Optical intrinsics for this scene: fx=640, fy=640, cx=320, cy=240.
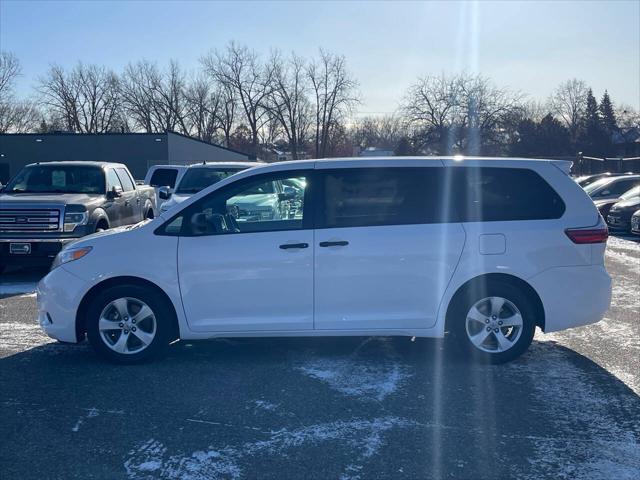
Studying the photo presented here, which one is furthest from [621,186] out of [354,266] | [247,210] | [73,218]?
[247,210]

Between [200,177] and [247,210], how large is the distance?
315 inches

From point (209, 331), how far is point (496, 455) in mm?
2708

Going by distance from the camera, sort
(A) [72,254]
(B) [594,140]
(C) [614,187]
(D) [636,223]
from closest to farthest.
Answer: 1. (A) [72,254]
2. (D) [636,223]
3. (C) [614,187]
4. (B) [594,140]

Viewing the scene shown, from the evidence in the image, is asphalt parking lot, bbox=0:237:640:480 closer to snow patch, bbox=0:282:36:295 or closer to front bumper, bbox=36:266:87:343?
front bumper, bbox=36:266:87:343

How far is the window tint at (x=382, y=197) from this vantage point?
562cm

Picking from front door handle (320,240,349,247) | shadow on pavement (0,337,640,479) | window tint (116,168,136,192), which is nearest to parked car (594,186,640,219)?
window tint (116,168,136,192)

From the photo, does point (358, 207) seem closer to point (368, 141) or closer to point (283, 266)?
point (283, 266)

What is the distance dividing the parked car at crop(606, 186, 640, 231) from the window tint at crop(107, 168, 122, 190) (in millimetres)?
13315

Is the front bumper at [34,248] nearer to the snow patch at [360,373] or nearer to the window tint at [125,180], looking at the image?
the window tint at [125,180]

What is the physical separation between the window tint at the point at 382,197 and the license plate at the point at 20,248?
247 inches

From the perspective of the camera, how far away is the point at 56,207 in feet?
33.4

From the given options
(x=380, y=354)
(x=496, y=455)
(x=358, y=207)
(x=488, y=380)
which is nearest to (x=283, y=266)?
(x=358, y=207)

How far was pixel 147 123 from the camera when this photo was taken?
251 ft

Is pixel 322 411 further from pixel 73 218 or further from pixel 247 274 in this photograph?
pixel 73 218
